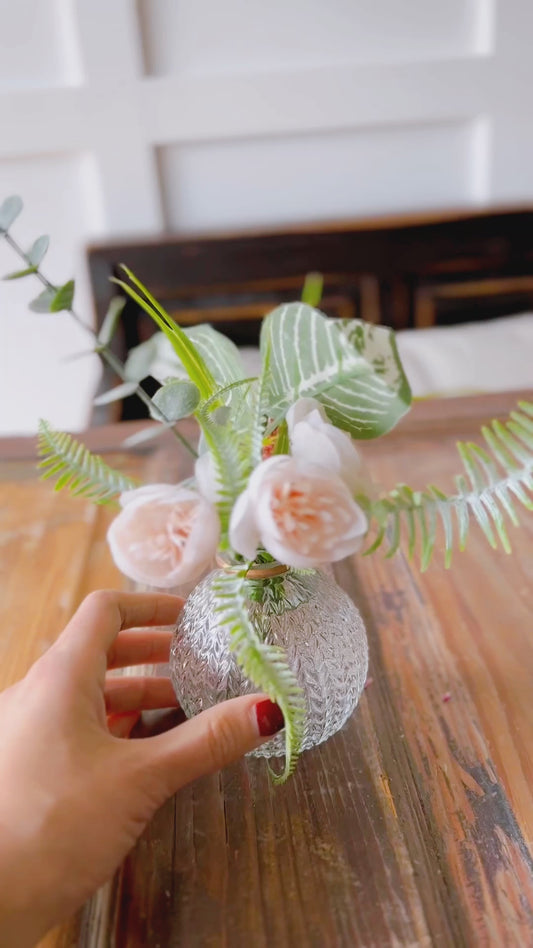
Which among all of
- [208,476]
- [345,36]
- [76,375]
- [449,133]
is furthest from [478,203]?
[208,476]

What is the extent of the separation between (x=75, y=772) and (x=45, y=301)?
0.72ft

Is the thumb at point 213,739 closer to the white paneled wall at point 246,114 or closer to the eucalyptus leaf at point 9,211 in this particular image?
the eucalyptus leaf at point 9,211

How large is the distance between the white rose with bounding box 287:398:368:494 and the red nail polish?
0.39 ft

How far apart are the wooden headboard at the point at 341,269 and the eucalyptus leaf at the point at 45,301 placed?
1.08m

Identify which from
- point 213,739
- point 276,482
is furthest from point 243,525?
point 213,739

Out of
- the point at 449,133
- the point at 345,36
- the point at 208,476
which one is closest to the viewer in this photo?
the point at 208,476

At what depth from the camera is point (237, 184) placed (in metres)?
1.51

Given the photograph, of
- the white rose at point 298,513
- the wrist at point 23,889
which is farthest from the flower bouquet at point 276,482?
the wrist at point 23,889

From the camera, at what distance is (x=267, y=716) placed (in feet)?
1.25

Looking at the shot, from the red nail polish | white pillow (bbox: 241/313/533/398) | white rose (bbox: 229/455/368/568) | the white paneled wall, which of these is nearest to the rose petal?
white rose (bbox: 229/455/368/568)

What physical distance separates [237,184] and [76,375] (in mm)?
526

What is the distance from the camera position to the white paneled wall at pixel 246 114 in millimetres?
1388

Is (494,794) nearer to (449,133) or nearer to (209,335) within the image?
(209,335)

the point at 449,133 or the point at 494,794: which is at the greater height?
the point at 449,133
